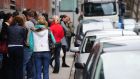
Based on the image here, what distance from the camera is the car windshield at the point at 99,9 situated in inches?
1368

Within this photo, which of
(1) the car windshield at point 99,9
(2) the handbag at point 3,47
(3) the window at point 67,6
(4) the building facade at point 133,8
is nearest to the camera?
(2) the handbag at point 3,47

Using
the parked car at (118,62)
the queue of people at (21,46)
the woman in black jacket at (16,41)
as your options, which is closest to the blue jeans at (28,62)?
the queue of people at (21,46)

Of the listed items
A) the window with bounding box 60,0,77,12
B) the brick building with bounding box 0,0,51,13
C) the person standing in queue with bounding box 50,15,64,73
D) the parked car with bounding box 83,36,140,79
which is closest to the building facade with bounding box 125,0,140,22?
the brick building with bounding box 0,0,51,13

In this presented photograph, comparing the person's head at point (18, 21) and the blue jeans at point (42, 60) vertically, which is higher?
the person's head at point (18, 21)

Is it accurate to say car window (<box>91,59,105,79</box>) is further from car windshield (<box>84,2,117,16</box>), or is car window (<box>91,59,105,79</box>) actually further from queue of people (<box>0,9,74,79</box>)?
car windshield (<box>84,2,117,16</box>)

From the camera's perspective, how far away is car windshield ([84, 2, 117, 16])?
34.8m

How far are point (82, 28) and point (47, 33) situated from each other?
29.7 ft

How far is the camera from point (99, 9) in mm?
34969

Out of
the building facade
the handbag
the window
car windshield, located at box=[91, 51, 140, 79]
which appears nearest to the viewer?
car windshield, located at box=[91, 51, 140, 79]

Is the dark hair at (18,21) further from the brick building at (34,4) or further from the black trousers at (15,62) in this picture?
the brick building at (34,4)

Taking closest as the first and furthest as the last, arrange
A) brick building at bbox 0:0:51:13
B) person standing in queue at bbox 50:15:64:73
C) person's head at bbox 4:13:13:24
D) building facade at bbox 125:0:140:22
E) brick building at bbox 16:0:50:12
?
person's head at bbox 4:13:13:24, person standing in queue at bbox 50:15:64:73, brick building at bbox 0:0:51:13, brick building at bbox 16:0:50:12, building facade at bbox 125:0:140:22

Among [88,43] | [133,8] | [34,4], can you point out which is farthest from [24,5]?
[133,8]

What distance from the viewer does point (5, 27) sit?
1191cm

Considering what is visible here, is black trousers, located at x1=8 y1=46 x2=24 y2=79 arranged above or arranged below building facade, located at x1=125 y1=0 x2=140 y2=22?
above
